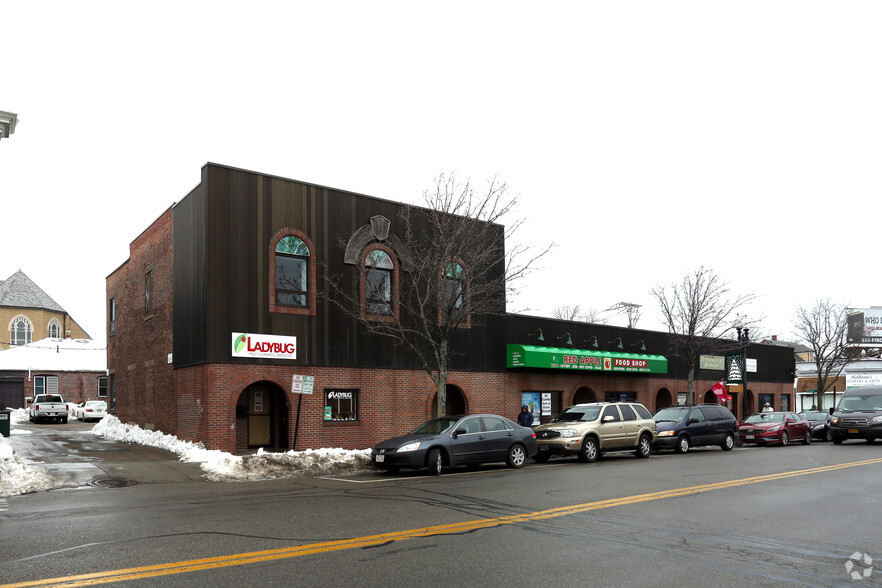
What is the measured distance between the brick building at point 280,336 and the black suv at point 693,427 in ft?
19.4

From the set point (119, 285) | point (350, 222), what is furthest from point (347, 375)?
point (119, 285)

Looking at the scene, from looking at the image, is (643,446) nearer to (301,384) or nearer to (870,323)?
(301,384)

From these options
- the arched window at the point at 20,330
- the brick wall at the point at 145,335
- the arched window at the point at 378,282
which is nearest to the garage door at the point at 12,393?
the arched window at the point at 20,330

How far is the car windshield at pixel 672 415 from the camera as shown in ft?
80.7

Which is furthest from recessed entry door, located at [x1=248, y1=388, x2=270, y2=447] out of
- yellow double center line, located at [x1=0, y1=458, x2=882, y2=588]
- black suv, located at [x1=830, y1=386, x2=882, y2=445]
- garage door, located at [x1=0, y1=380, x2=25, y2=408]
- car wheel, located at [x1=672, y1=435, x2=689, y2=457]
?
garage door, located at [x1=0, y1=380, x2=25, y2=408]

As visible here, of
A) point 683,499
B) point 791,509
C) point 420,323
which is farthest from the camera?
point 420,323

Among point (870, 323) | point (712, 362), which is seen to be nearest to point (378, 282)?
point (712, 362)

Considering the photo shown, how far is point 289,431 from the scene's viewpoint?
73.0 ft

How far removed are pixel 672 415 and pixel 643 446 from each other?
3592 millimetres

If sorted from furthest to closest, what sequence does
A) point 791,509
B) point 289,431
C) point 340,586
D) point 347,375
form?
point 347,375 < point 289,431 < point 791,509 < point 340,586

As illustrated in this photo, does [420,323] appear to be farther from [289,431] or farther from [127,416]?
[127,416]

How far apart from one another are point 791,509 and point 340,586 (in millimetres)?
7673

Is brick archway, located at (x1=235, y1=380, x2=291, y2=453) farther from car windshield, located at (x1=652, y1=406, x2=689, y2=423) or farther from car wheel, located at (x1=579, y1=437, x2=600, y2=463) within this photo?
car windshield, located at (x1=652, y1=406, x2=689, y2=423)

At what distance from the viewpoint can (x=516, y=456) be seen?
18766 mm
